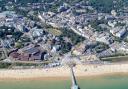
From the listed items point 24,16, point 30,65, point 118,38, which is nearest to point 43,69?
point 30,65

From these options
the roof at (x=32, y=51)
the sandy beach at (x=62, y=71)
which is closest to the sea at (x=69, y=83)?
the sandy beach at (x=62, y=71)

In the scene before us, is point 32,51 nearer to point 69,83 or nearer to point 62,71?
point 62,71

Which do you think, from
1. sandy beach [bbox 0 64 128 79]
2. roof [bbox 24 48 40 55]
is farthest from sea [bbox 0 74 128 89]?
roof [bbox 24 48 40 55]

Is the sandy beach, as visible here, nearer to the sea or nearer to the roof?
the sea

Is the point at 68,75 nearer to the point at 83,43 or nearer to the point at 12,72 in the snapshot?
the point at 12,72

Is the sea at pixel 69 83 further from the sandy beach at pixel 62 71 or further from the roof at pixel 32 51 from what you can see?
the roof at pixel 32 51
